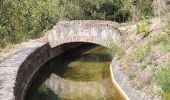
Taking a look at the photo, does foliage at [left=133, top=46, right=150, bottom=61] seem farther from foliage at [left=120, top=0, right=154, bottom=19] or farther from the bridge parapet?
foliage at [left=120, top=0, right=154, bottom=19]

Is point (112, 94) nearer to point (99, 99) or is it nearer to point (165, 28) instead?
point (99, 99)

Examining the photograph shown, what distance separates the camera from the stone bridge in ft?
51.6

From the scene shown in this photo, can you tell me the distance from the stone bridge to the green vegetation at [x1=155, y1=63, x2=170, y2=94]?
2.92 ft

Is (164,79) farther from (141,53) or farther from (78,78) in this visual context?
(78,78)

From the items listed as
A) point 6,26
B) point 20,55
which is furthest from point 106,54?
point 20,55

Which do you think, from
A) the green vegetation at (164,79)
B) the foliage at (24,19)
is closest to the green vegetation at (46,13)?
the foliage at (24,19)

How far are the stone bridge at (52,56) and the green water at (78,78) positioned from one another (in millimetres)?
370

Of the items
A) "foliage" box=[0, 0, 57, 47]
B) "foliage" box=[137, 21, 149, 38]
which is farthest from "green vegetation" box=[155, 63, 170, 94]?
"foliage" box=[0, 0, 57, 47]

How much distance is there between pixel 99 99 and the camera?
59.3 ft

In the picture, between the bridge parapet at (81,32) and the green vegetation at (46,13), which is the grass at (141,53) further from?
the green vegetation at (46,13)

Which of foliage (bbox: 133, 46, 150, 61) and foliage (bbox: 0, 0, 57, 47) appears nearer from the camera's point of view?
foliage (bbox: 133, 46, 150, 61)

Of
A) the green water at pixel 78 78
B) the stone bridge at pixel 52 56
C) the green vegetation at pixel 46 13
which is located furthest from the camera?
the green vegetation at pixel 46 13

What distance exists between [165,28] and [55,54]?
9299 mm

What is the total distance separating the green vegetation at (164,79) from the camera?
13969mm
